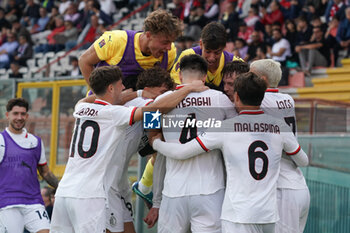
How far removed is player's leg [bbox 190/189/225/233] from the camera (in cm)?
533

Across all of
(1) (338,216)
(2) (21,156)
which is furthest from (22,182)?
(1) (338,216)

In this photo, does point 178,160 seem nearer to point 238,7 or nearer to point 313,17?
point 313,17

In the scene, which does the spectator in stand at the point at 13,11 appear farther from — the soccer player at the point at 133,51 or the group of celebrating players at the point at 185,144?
the group of celebrating players at the point at 185,144

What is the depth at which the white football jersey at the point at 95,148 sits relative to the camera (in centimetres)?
562

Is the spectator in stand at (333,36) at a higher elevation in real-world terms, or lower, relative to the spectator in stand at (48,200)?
higher

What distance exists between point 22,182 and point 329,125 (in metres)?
4.54

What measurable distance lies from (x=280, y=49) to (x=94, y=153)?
348 inches

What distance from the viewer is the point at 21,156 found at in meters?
8.45

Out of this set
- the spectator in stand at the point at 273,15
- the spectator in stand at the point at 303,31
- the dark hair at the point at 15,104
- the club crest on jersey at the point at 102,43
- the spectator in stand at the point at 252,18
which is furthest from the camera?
the spectator in stand at the point at 252,18

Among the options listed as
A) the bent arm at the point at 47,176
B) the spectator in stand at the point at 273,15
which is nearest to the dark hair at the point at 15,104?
the bent arm at the point at 47,176

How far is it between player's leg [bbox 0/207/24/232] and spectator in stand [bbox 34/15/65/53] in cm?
1248

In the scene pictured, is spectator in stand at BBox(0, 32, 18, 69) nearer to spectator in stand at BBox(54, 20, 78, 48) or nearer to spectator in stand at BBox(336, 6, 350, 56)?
spectator in stand at BBox(54, 20, 78, 48)

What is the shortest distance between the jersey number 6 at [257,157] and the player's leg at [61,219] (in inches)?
70.8

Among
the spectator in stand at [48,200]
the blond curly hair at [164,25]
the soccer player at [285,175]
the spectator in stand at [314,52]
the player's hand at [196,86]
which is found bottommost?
the spectator in stand at [48,200]
